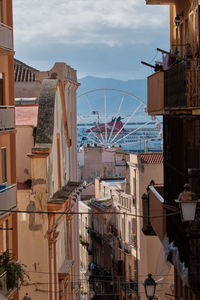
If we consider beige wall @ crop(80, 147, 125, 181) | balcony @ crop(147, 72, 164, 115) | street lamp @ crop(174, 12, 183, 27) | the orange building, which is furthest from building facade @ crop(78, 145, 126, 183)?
balcony @ crop(147, 72, 164, 115)

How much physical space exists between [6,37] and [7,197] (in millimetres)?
3887

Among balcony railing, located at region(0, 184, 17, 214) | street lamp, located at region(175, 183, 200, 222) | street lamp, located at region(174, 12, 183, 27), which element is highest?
street lamp, located at region(174, 12, 183, 27)

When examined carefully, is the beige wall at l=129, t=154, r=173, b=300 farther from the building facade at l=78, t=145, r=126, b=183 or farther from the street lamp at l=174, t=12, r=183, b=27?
the building facade at l=78, t=145, r=126, b=183

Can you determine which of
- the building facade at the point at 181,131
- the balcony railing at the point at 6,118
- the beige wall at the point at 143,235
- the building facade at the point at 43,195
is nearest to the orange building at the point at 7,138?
the balcony railing at the point at 6,118

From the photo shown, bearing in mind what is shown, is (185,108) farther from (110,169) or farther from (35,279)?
(110,169)

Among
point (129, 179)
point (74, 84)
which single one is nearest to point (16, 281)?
point (74, 84)

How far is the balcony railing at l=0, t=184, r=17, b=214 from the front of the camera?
17158 millimetres

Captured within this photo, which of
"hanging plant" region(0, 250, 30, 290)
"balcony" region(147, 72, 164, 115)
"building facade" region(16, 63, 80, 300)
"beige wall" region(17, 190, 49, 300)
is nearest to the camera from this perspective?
"balcony" region(147, 72, 164, 115)

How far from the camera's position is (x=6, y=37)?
18.2m

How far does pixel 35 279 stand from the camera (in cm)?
2338

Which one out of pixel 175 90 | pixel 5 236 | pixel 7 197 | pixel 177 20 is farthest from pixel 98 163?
pixel 175 90

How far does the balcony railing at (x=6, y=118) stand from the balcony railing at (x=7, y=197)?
1.41m

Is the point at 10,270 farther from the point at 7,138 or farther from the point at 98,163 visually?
the point at 98,163

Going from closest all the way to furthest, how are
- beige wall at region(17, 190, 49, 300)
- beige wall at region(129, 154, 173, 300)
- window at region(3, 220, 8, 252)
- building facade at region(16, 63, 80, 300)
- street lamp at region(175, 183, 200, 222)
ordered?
street lamp at region(175, 183, 200, 222)
window at region(3, 220, 8, 252)
beige wall at region(17, 190, 49, 300)
building facade at region(16, 63, 80, 300)
beige wall at region(129, 154, 173, 300)
